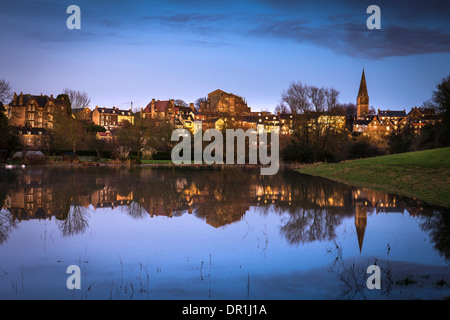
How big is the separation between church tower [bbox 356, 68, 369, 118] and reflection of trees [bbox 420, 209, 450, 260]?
158585 millimetres

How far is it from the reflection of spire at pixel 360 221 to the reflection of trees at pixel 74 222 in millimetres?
7132

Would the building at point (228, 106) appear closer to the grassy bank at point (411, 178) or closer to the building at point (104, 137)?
the building at point (104, 137)

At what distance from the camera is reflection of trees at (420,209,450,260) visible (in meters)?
9.02

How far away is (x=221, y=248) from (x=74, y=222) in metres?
5.17

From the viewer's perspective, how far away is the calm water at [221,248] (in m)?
6.25

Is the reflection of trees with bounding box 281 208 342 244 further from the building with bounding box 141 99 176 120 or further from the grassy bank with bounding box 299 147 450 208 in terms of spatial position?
the building with bounding box 141 99 176 120

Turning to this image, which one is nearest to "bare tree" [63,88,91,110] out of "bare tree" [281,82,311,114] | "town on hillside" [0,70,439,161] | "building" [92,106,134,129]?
"town on hillside" [0,70,439,161]

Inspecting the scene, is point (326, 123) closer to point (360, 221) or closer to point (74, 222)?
point (360, 221)

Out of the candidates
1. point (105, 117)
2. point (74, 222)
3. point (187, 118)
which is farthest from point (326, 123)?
point (105, 117)

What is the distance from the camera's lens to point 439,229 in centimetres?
1109

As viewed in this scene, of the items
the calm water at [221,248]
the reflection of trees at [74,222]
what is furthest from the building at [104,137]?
the calm water at [221,248]

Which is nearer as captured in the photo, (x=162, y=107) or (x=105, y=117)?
(x=162, y=107)

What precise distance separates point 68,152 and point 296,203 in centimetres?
4785

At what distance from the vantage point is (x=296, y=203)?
55.0 ft
